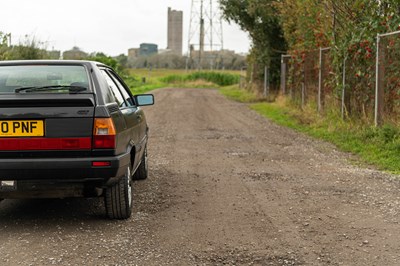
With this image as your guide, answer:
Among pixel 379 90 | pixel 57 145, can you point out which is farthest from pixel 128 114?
pixel 379 90

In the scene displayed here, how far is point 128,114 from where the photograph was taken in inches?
267

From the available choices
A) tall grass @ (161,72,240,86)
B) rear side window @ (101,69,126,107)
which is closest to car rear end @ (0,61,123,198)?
rear side window @ (101,69,126,107)

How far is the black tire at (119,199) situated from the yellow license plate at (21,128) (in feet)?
3.03

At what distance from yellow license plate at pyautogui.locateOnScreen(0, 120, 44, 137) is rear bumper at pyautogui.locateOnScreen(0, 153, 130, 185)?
0.23 meters

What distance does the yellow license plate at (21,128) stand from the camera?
216 inches

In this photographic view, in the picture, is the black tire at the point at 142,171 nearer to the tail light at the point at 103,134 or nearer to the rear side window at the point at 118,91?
the rear side window at the point at 118,91

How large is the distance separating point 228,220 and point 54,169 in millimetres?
1858

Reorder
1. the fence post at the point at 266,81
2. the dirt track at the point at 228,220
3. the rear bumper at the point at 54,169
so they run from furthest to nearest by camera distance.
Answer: the fence post at the point at 266,81 → the rear bumper at the point at 54,169 → the dirt track at the point at 228,220

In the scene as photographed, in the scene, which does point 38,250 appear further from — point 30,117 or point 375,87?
point 375,87

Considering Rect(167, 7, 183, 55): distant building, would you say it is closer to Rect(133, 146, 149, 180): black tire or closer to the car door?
Rect(133, 146, 149, 180): black tire

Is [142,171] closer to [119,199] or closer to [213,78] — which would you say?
[119,199]

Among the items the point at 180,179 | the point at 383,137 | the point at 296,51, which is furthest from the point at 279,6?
the point at 180,179

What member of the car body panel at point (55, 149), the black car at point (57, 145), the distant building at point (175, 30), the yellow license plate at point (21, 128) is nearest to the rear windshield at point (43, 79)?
the black car at point (57, 145)

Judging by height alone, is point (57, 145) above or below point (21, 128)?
below
